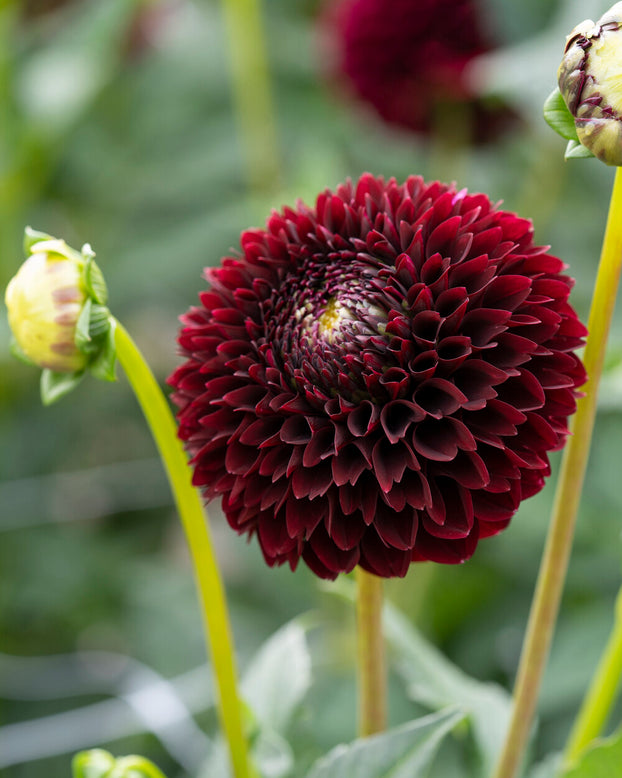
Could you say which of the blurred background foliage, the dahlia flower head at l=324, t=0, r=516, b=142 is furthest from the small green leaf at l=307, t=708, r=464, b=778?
the dahlia flower head at l=324, t=0, r=516, b=142

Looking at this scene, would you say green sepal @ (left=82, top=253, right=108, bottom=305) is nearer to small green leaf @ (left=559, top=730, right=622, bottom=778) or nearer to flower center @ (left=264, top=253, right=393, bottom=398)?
flower center @ (left=264, top=253, right=393, bottom=398)

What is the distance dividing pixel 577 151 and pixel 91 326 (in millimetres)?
167

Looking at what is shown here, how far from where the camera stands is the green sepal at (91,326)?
11.6 inches

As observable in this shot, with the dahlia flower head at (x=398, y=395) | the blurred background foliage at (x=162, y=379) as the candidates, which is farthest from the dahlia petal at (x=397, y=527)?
the blurred background foliage at (x=162, y=379)

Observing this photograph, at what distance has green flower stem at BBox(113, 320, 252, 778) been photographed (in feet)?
1.03

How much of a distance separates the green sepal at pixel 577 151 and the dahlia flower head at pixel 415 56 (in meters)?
0.52

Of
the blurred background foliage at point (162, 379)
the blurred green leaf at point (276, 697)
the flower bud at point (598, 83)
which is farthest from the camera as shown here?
the blurred background foliage at point (162, 379)

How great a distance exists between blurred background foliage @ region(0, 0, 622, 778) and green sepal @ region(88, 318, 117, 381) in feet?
1.10

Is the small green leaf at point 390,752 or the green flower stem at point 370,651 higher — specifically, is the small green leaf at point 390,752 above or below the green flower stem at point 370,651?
below

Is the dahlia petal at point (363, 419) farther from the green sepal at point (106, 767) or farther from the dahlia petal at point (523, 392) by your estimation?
the green sepal at point (106, 767)

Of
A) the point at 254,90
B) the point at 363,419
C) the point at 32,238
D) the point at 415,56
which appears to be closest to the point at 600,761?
the point at 363,419

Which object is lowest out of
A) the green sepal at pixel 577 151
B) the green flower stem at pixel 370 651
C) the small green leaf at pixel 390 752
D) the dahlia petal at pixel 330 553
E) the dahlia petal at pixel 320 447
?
the small green leaf at pixel 390 752

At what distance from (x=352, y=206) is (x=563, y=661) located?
1.75 feet

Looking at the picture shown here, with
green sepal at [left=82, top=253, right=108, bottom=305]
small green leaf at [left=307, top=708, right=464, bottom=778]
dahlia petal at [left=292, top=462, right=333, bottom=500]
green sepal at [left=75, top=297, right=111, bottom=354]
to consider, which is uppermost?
green sepal at [left=82, top=253, right=108, bottom=305]
